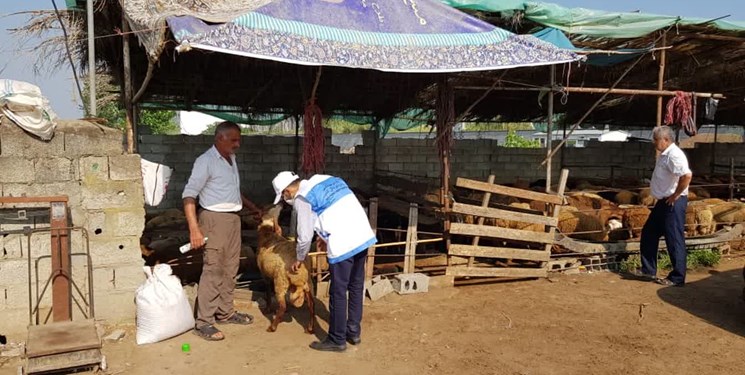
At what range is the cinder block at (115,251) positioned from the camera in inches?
194

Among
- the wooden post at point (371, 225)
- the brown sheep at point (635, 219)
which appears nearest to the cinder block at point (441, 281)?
the wooden post at point (371, 225)

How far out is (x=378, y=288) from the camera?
607 cm

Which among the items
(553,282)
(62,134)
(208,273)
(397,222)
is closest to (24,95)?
(62,134)

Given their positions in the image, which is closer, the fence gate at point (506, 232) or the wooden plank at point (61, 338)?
the wooden plank at point (61, 338)

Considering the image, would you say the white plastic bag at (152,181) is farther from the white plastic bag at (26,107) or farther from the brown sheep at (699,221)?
the brown sheep at (699,221)

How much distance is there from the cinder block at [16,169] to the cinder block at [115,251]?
74 centimetres

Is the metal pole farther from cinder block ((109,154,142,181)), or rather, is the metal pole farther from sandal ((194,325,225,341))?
sandal ((194,325,225,341))

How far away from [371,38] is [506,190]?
7.97ft

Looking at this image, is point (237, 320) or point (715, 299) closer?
point (237, 320)

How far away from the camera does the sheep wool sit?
4.45 metres

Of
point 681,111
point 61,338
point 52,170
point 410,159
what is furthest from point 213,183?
point 410,159

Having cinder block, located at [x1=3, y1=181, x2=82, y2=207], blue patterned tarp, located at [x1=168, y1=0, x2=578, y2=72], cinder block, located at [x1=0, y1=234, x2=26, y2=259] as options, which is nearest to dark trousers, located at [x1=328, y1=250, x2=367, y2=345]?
blue patterned tarp, located at [x1=168, y1=0, x2=578, y2=72]

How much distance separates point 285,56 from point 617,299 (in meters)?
4.47

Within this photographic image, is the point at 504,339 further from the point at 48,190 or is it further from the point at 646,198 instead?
the point at 646,198
